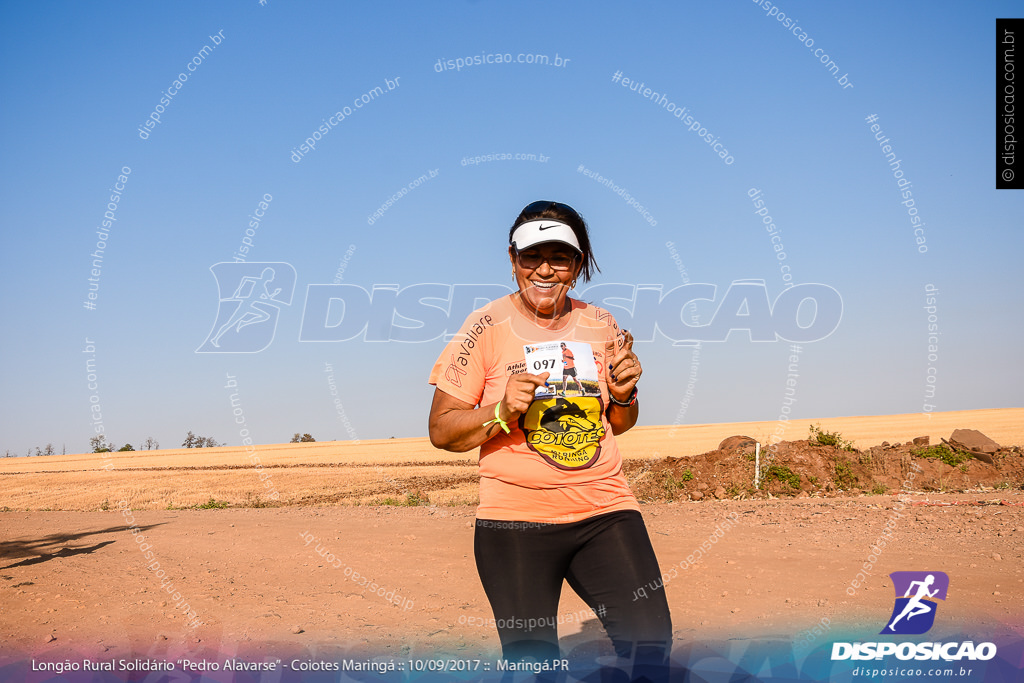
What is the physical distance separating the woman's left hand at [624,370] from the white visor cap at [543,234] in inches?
18.2

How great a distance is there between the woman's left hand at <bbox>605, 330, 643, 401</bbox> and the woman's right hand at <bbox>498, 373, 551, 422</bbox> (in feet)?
1.28

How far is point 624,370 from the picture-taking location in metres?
2.91

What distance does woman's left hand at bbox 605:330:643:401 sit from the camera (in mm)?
2914

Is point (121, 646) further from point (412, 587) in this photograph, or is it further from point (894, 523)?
point (894, 523)

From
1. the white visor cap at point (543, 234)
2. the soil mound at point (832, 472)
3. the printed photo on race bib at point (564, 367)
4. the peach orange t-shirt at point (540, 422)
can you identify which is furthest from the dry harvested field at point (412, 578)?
the white visor cap at point (543, 234)

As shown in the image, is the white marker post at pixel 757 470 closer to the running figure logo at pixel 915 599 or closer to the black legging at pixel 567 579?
the running figure logo at pixel 915 599

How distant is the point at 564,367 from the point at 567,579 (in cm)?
80

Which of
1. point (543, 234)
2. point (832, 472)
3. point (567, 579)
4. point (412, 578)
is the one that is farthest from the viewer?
point (832, 472)

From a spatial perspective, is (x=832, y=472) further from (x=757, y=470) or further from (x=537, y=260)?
(x=537, y=260)

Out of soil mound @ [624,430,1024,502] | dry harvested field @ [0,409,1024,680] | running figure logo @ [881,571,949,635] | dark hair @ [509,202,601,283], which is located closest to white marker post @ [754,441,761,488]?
soil mound @ [624,430,1024,502]

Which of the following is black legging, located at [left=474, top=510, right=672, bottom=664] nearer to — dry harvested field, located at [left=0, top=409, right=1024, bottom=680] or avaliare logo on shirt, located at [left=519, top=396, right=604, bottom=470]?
avaliare logo on shirt, located at [left=519, top=396, right=604, bottom=470]

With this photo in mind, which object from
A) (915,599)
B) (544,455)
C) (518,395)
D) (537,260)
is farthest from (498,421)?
(915,599)

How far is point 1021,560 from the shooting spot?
296 inches

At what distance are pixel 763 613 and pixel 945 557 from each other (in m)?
2.90
